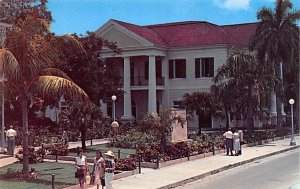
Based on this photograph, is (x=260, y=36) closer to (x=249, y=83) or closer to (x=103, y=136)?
(x=249, y=83)

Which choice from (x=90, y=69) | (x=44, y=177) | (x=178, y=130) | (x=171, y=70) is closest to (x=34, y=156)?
(x=44, y=177)

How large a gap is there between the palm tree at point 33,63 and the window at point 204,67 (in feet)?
100

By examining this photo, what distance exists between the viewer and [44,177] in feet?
56.2

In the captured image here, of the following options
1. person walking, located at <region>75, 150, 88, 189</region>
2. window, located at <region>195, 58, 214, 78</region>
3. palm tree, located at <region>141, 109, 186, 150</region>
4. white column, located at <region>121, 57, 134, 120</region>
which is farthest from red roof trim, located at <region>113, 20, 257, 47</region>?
person walking, located at <region>75, 150, 88, 189</region>

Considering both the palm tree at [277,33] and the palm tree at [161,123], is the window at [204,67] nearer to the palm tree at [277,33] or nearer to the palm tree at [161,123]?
the palm tree at [277,33]

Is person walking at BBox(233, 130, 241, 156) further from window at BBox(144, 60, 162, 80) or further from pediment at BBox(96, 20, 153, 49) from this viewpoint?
window at BBox(144, 60, 162, 80)

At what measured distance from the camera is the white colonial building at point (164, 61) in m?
46.4

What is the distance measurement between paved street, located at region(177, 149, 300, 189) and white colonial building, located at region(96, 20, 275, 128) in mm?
24017

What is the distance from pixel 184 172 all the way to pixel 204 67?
2881 centimetres

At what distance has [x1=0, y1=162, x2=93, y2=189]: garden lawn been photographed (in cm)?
1539

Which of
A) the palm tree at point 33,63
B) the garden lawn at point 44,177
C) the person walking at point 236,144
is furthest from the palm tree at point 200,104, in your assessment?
the palm tree at point 33,63

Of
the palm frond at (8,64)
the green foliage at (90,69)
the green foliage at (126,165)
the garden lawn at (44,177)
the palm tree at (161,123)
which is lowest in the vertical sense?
the garden lawn at (44,177)

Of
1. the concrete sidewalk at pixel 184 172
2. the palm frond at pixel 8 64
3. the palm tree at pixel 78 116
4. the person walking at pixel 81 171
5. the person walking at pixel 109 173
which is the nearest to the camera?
the person walking at pixel 109 173

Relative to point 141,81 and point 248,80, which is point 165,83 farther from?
point 248,80
